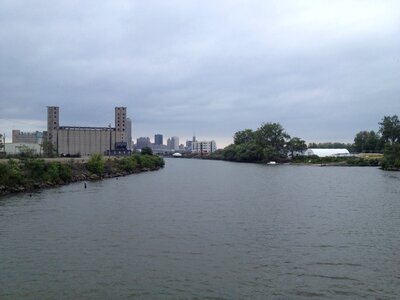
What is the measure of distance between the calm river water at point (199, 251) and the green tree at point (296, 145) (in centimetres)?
13256

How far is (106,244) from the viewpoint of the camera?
2127 cm

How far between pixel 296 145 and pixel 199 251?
151 m

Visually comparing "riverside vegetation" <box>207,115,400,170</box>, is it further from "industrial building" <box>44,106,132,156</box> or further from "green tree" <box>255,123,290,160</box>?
"industrial building" <box>44,106,132,156</box>

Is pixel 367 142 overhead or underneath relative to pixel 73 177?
overhead

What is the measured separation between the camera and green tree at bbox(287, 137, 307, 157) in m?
166

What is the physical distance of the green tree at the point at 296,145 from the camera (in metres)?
166

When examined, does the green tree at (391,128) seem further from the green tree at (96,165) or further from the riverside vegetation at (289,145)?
the green tree at (96,165)

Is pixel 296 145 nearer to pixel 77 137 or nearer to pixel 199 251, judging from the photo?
pixel 77 137

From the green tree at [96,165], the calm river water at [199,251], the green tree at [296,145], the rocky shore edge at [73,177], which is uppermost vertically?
the green tree at [296,145]

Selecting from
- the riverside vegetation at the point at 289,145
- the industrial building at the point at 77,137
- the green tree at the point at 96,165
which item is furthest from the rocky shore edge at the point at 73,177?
the industrial building at the point at 77,137

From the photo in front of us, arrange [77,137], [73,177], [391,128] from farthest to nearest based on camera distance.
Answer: [77,137] → [391,128] → [73,177]

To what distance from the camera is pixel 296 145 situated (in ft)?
545

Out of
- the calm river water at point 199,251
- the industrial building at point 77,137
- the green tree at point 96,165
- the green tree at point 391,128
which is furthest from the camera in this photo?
the industrial building at point 77,137

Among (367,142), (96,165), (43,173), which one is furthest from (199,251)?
(367,142)
